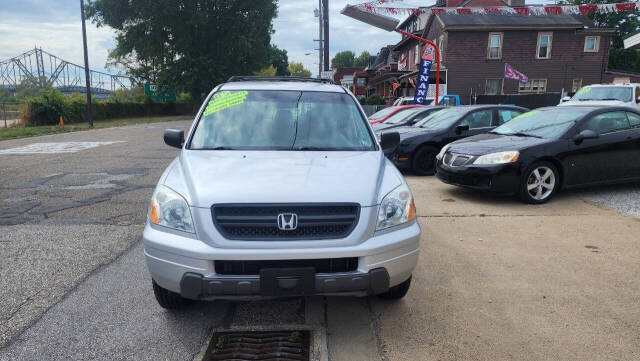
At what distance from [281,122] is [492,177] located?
3.83 metres

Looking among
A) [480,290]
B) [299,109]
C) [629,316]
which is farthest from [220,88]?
[629,316]

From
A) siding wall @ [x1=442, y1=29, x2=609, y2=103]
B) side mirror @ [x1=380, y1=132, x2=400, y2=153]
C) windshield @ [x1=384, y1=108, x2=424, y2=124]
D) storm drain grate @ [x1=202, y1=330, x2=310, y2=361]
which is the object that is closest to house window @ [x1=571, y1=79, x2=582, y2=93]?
siding wall @ [x1=442, y1=29, x2=609, y2=103]

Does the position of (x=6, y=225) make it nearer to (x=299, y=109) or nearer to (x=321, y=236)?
(x=299, y=109)

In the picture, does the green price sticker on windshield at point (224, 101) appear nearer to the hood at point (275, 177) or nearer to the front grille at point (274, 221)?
the hood at point (275, 177)

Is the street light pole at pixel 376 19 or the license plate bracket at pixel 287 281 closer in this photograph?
the license plate bracket at pixel 287 281

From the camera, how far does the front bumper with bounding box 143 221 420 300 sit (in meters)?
2.58

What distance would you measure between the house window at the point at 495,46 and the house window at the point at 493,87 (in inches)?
62.4

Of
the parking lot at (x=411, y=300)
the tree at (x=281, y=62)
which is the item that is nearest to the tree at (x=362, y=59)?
the tree at (x=281, y=62)

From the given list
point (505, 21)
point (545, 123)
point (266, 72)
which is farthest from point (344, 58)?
point (545, 123)

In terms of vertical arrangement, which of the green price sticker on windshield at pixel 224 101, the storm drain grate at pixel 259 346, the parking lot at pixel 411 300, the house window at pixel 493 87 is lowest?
the storm drain grate at pixel 259 346

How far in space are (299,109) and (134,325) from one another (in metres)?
2.20

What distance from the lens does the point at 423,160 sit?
30.1 feet

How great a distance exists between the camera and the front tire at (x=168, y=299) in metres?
3.13

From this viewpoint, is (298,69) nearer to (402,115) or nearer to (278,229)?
(402,115)
